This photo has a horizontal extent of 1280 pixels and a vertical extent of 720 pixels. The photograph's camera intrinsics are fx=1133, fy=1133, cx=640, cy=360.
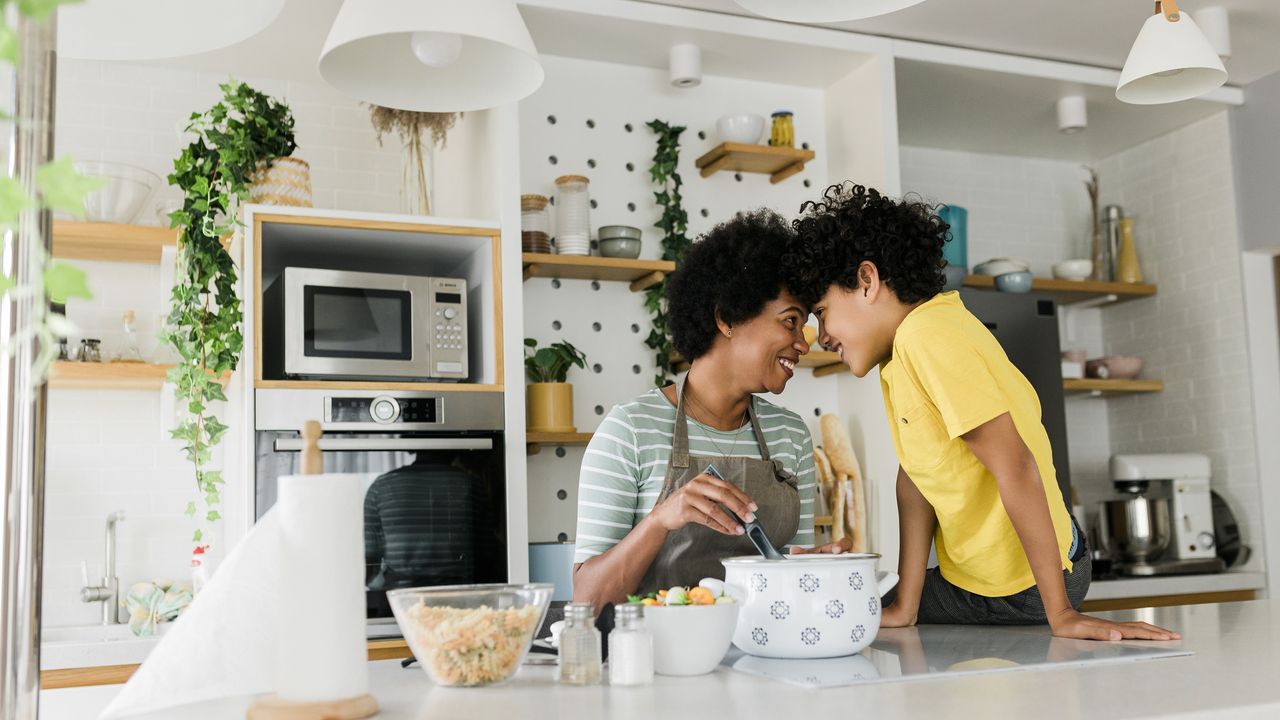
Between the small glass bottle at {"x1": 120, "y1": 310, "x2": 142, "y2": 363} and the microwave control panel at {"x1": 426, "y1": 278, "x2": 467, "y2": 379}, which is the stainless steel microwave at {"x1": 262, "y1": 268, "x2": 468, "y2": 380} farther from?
the small glass bottle at {"x1": 120, "y1": 310, "x2": 142, "y2": 363}

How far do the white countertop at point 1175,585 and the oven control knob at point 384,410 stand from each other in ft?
8.00

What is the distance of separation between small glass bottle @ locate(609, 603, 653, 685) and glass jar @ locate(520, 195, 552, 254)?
237 centimetres

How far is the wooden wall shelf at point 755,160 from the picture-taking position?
379 cm

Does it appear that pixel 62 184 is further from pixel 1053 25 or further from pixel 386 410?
pixel 1053 25

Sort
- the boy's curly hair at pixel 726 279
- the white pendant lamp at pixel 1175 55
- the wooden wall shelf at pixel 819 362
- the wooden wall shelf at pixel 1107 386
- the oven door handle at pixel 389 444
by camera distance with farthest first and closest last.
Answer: the wooden wall shelf at pixel 1107 386 → the wooden wall shelf at pixel 819 362 → the oven door handle at pixel 389 444 → the white pendant lamp at pixel 1175 55 → the boy's curly hair at pixel 726 279

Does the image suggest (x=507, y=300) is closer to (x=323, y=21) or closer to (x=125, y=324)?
(x=323, y=21)

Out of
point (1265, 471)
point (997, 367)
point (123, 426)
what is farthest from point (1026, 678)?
point (1265, 471)

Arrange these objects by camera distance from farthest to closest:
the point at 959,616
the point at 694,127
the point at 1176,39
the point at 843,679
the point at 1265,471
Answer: the point at 1265,471 < the point at 694,127 < the point at 1176,39 < the point at 959,616 < the point at 843,679

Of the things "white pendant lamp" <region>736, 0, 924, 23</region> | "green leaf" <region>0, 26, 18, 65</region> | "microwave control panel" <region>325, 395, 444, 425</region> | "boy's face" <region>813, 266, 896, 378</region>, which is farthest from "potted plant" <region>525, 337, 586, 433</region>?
"green leaf" <region>0, 26, 18, 65</region>

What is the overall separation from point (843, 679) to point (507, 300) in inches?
83.9

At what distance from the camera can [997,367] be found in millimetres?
1767

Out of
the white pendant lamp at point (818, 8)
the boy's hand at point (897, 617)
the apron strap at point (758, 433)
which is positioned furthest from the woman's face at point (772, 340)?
the white pendant lamp at point (818, 8)

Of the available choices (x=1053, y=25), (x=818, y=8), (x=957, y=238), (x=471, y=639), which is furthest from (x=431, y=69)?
(x=957, y=238)

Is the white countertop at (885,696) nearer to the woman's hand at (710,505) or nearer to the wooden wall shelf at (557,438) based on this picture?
the woman's hand at (710,505)
